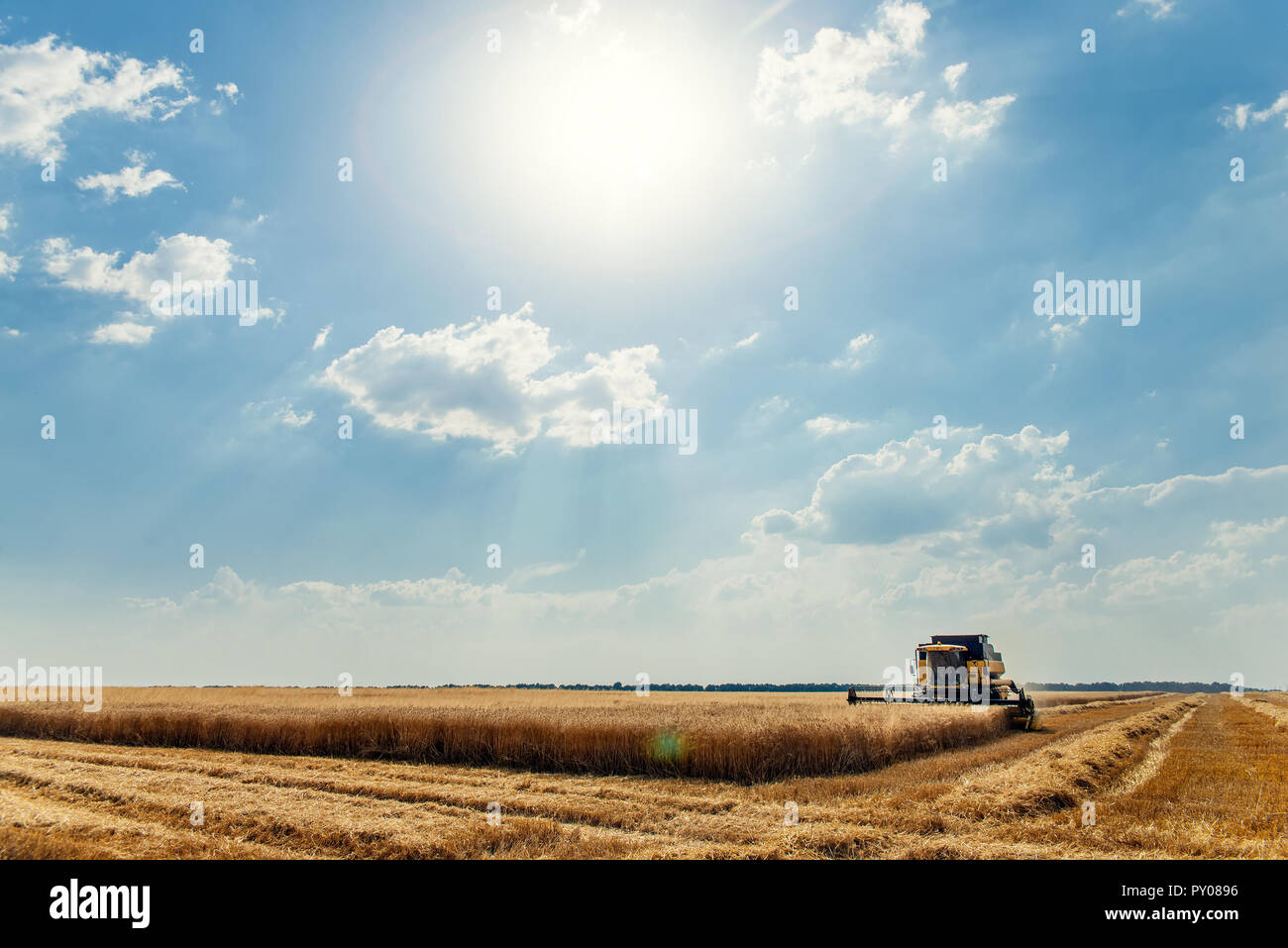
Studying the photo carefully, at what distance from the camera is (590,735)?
58.4 feet

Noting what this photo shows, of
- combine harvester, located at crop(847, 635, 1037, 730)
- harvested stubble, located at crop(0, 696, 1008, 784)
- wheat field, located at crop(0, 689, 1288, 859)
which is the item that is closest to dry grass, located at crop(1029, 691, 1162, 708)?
combine harvester, located at crop(847, 635, 1037, 730)

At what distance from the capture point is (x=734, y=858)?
916cm

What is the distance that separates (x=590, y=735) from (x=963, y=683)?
19.3 meters

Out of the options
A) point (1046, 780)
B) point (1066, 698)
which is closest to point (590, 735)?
point (1046, 780)

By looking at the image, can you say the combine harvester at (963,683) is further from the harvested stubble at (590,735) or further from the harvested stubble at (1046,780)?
the harvested stubble at (1046,780)

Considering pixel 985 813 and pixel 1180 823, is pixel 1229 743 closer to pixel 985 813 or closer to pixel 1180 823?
pixel 1180 823

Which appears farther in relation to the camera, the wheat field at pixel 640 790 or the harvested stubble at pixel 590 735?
the harvested stubble at pixel 590 735

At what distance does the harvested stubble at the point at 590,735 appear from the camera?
1664 cm

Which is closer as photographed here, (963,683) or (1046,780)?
(1046,780)

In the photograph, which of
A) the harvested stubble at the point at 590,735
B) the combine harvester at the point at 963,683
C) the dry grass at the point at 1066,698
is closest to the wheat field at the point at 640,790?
the harvested stubble at the point at 590,735

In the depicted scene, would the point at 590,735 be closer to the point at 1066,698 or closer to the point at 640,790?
the point at 640,790

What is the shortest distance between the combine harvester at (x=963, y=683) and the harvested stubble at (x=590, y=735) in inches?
93.2
